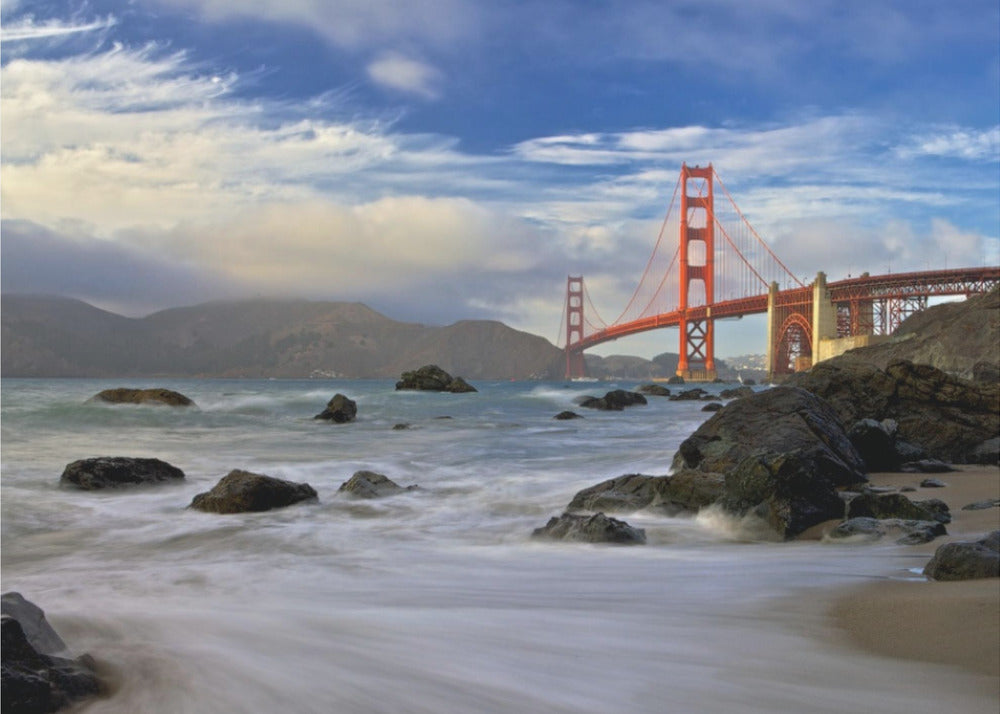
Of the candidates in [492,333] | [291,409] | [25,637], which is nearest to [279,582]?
[25,637]

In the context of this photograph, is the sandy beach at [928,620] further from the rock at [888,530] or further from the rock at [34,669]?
the rock at [34,669]

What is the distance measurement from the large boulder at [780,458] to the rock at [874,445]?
16.6 inches

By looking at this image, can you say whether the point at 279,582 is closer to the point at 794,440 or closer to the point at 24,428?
the point at 794,440

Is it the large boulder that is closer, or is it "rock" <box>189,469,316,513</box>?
the large boulder

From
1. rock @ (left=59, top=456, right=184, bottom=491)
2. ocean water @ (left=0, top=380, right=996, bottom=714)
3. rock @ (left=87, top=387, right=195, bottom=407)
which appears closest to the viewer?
ocean water @ (left=0, top=380, right=996, bottom=714)

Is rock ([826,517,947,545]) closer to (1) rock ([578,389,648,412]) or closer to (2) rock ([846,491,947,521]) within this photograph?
(2) rock ([846,491,947,521])

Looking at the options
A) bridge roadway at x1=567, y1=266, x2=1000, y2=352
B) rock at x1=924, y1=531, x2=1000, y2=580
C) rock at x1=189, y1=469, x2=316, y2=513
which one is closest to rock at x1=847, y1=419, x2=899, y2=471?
rock at x1=924, y1=531, x2=1000, y2=580

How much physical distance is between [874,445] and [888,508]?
123 inches

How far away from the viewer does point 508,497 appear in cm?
714

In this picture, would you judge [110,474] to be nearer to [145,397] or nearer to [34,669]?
[34,669]

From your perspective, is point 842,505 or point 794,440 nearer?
point 842,505

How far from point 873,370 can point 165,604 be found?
9.18 meters

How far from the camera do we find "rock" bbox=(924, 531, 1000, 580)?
3.02 metres

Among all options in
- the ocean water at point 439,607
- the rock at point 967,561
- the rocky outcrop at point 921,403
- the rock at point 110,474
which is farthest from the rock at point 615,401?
the rock at point 967,561
